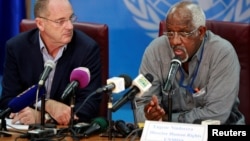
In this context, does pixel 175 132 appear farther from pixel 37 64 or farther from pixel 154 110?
pixel 37 64

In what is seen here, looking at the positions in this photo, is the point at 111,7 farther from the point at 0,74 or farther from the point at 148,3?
the point at 0,74

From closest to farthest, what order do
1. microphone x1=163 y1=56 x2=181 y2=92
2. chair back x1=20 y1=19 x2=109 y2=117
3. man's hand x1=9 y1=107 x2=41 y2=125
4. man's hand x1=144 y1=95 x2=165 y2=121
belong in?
microphone x1=163 y1=56 x2=181 y2=92 < man's hand x1=144 y1=95 x2=165 y2=121 < man's hand x1=9 y1=107 x2=41 y2=125 < chair back x1=20 y1=19 x2=109 y2=117

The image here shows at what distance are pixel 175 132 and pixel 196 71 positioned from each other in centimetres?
106

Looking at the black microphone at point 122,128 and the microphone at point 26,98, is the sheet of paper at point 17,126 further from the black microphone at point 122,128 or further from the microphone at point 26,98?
the black microphone at point 122,128

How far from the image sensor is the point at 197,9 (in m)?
3.20

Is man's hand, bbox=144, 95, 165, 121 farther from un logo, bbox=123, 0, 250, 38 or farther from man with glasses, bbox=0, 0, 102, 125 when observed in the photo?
un logo, bbox=123, 0, 250, 38

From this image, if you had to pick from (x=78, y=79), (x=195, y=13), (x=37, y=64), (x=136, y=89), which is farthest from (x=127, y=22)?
(x=136, y=89)

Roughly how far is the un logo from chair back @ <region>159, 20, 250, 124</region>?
3.36ft

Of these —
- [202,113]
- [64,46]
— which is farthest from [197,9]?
[64,46]

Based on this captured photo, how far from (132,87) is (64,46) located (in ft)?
4.17

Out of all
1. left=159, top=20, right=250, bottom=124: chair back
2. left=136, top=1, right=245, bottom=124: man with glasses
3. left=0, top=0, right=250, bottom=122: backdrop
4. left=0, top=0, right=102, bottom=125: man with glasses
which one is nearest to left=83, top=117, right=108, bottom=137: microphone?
left=136, top=1, right=245, bottom=124: man with glasses

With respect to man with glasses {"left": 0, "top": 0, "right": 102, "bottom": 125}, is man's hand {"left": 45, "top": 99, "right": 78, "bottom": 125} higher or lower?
lower

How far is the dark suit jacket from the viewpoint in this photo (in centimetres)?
340

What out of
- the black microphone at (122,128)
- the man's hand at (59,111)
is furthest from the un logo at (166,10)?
the black microphone at (122,128)
